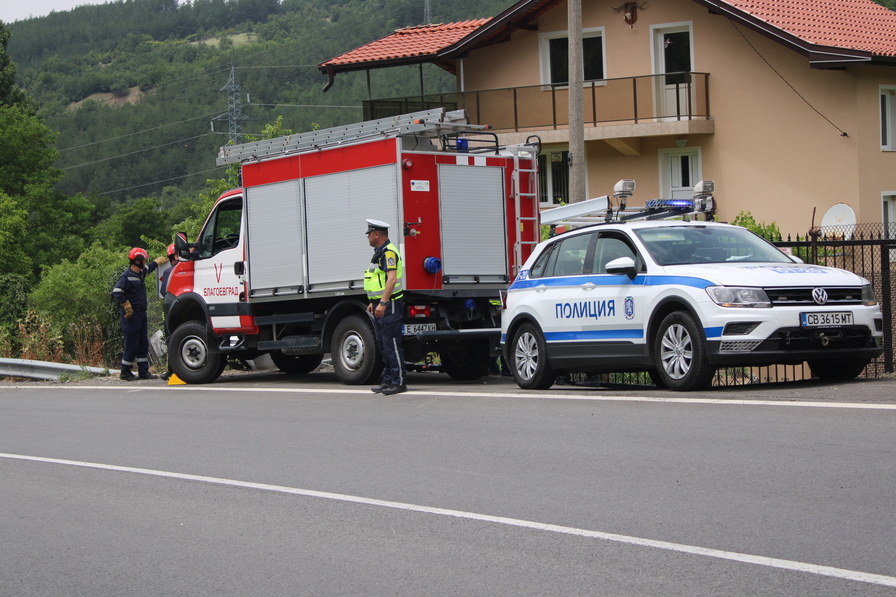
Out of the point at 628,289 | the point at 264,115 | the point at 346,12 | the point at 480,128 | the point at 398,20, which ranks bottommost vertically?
the point at 628,289

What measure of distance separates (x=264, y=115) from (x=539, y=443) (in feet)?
330

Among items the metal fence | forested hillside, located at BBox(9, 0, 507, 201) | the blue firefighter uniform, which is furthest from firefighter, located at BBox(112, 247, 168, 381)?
forested hillside, located at BBox(9, 0, 507, 201)

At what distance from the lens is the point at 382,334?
12586 millimetres

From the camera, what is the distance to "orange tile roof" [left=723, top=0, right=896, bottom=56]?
2612cm

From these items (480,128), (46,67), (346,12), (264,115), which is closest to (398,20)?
(264,115)

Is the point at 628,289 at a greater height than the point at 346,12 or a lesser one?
lesser

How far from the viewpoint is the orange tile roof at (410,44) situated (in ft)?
102

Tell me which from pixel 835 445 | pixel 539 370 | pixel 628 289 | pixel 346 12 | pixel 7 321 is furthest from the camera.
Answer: pixel 346 12

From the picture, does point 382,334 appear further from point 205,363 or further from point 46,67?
point 46,67

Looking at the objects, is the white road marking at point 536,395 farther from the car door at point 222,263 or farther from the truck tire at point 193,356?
the car door at point 222,263

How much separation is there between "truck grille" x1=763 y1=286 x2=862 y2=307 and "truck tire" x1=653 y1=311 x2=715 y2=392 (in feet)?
2.38

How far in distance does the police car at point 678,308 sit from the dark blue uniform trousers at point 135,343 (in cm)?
742

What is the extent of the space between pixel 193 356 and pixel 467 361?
413 cm

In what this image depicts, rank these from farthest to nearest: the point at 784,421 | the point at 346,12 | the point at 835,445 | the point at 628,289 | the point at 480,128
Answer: the point at 346,12
the point at 480,128
the point at 628,289
the point at 784,421
the point at 835,445
